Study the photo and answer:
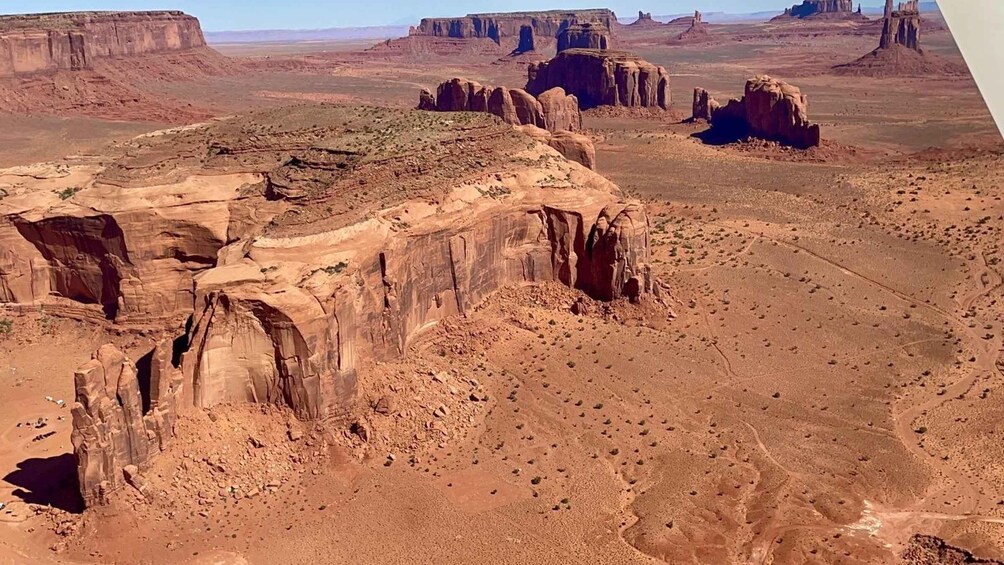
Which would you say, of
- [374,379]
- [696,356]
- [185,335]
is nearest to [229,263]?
[185,335]

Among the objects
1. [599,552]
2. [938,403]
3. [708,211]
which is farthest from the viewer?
[708,211]

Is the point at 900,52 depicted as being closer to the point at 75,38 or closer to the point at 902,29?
the point at 902,29

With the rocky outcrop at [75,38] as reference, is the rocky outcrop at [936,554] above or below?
below

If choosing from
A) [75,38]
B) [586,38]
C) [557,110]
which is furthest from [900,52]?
[75,38]

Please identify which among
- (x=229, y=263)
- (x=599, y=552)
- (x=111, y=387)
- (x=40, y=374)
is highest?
(x=229, y=263)

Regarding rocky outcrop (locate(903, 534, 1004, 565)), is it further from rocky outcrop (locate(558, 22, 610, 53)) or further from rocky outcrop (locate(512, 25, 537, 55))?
rocky outcrop (locate(512, 25, 537, 55))

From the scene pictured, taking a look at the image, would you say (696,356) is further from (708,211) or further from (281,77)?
(281,77)

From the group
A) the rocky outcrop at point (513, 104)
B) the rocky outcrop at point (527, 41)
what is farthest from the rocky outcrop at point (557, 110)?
the rocky outcrop at point (527, 41)

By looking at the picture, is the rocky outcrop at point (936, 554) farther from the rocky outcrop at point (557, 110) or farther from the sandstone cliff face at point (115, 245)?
the rocky outcrop at point (557, 110)
